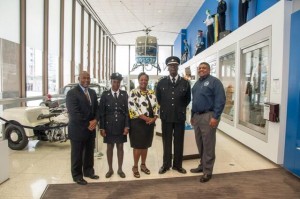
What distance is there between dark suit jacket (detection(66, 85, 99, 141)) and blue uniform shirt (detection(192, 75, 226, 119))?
1.37 meters

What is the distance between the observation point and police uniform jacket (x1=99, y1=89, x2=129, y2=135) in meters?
3.09

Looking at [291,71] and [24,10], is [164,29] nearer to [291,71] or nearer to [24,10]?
[24,10]

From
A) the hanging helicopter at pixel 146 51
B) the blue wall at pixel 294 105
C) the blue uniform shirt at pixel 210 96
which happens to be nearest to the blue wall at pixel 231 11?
the blue wall at pixel 294 105

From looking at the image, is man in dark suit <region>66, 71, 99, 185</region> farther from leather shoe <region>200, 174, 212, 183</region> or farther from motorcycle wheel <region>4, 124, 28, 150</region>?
motorcycle wheel <region>4, 124, 28, 150</region>

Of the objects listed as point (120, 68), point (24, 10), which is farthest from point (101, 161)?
point (120, 68)

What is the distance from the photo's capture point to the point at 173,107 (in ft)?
10.8

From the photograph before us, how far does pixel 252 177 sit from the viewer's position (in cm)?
325

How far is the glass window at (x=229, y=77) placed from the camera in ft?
18.9

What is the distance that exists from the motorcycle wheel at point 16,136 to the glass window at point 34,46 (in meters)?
1.75

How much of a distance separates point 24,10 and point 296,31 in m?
5.50

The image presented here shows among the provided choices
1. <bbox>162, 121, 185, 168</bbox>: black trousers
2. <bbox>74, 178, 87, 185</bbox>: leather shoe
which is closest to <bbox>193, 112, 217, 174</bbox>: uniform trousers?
<bbox>162, 121, 185, 168</bbox>: black trousers

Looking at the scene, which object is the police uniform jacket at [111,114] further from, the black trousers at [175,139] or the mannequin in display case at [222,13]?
the mannequin in display case at [222,13]

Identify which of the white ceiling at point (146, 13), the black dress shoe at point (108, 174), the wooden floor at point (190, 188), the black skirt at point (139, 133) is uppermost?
the white ceiling at point (146, 13)

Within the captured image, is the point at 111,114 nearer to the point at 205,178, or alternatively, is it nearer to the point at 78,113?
the point at 78,113
